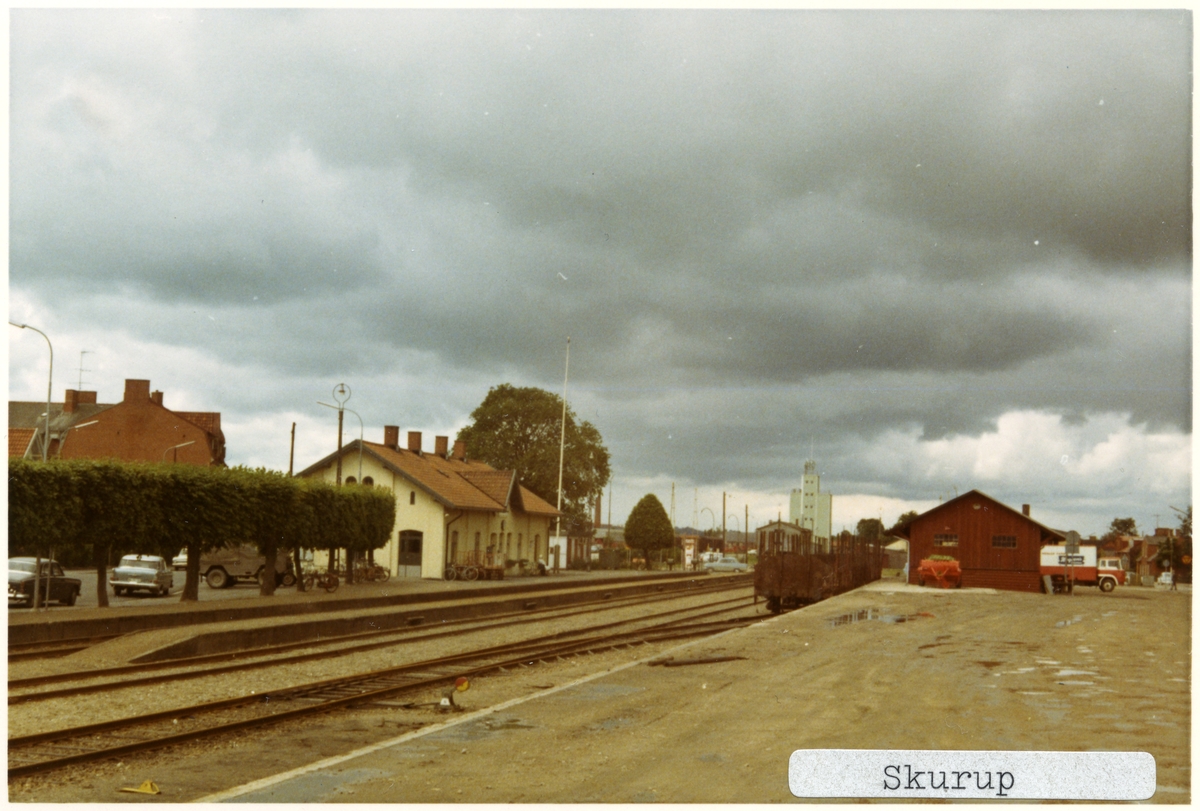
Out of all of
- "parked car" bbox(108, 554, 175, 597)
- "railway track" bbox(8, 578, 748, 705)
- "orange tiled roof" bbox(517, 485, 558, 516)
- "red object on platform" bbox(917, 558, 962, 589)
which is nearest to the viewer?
"railway track" bbox(8, 578, 748, 705)

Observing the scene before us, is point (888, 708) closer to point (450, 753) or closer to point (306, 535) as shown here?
point (450, 753)

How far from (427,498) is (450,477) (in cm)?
183

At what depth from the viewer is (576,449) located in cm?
5650

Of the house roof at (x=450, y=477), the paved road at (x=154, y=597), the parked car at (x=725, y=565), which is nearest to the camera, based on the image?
the paved road at (x=154, y=597)

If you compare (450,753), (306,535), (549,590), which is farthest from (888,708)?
(549,590)

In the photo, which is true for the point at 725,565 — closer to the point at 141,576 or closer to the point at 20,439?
the point at 20,439

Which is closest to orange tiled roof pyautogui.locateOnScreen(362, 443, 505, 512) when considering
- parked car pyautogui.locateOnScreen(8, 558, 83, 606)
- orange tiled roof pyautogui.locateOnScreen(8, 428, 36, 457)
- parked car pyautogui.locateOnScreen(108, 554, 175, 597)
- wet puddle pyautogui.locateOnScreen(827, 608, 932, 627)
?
parked car pyautogui.locateOnScreen(108, 554, 175, 597)

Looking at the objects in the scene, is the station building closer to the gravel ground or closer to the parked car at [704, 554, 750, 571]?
the gravel ground

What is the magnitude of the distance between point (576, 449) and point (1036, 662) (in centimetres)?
4359

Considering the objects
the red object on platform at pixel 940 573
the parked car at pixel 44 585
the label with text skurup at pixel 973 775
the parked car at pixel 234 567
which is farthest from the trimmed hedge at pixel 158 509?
the red object on platform at pixel 940 573

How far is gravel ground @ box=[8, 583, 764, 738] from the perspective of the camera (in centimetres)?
1106

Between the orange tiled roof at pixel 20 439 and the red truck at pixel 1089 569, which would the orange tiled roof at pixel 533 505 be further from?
the red truck at pixel 1089 569

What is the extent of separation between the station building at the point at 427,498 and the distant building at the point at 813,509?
14661 mm

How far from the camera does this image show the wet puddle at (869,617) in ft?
68.3
